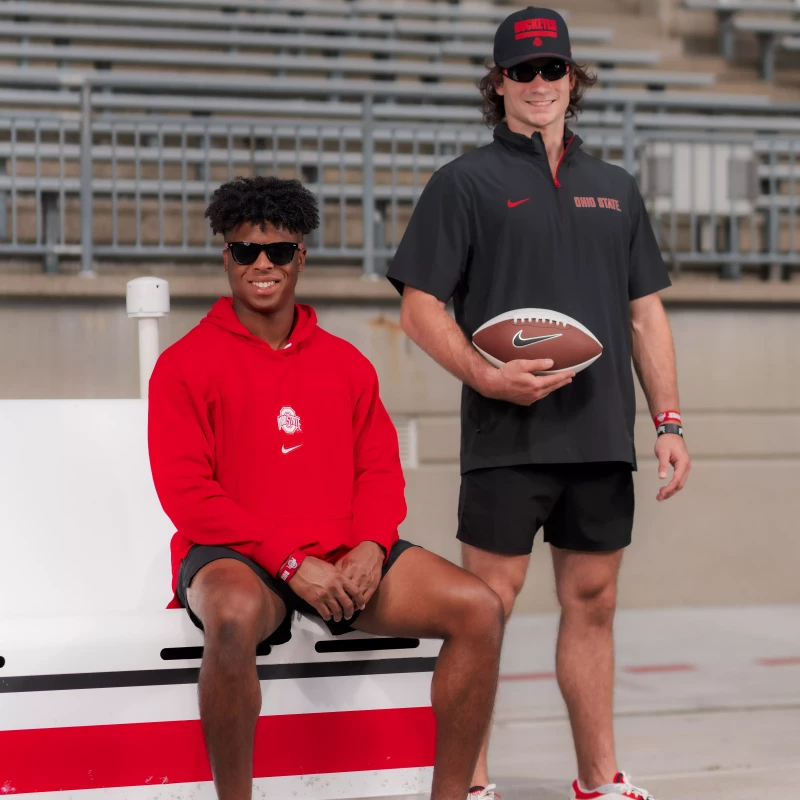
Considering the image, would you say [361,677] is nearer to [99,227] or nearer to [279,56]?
[99,227]

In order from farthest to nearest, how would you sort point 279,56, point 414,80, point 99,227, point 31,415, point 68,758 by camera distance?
point 414,80 → point 279,56 → point 99,227 → point 31,415 → point 68,758

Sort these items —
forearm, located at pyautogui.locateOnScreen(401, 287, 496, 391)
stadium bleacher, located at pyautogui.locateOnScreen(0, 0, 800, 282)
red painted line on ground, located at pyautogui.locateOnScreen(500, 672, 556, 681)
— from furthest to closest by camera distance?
1. stadium bleacher, located at pyautogui.locateOnScreen(0, 0, 800, 282)
2. red painted line on ground, located at pyautogui.locateOnScreen(500, 672, 556, 681)
3. forearm, located at pyautogui.locateOnScreen(401, 287, 496, 391)

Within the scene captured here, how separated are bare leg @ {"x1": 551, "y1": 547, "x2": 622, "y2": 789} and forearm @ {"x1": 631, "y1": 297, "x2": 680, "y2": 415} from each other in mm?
421

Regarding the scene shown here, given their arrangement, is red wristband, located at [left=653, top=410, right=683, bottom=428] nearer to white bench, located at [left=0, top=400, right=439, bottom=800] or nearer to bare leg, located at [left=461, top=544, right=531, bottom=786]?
bare leg, located at [left=461, top=544, right=531, bottom=786]

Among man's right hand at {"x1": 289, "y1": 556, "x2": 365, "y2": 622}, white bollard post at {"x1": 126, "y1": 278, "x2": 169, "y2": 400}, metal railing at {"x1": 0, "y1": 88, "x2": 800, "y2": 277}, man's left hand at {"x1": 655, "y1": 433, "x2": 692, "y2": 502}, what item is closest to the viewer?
man's right hand at {"x1": 289, "y1": 556, "x2": 365, "y2": 622}

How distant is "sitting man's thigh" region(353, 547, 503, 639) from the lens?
2.44m

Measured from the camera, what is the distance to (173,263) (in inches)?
259

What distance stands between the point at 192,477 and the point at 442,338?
0.69 m

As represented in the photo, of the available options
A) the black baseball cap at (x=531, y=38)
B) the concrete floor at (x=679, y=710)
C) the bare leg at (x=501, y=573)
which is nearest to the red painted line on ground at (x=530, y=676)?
the concrete floor at (x=679, y=710)

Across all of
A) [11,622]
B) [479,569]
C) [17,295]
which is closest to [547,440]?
[479,569]

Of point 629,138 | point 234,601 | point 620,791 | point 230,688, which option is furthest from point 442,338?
point 629,138

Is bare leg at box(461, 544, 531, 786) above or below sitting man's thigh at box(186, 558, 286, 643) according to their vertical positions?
below

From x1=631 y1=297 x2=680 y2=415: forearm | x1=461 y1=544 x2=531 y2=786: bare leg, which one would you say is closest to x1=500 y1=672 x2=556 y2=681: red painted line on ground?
x1=461 y1=544 x2=531 y2=786: bare leg

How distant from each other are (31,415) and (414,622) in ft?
4.29
